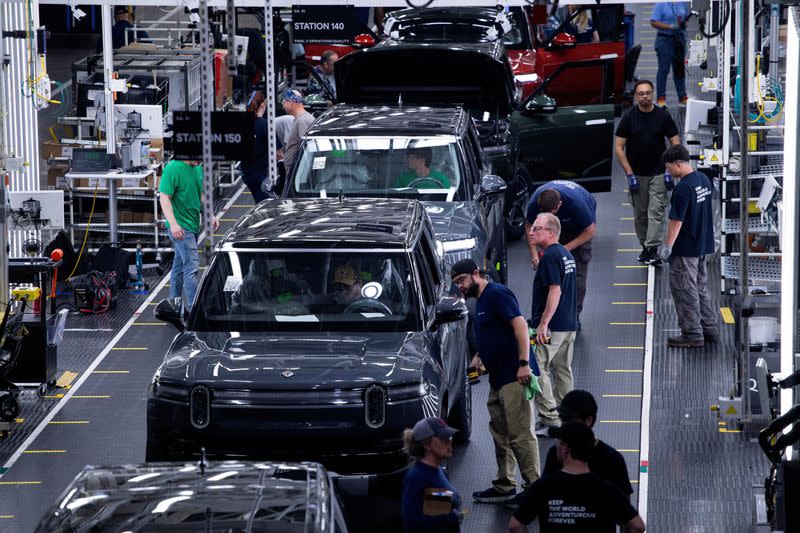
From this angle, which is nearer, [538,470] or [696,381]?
[538,470]

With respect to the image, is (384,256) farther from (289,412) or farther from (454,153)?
(454,153)

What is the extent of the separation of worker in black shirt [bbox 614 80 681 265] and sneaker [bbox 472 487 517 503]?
5764 millimetres

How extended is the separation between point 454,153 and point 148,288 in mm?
4064

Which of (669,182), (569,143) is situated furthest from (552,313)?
(569,143)

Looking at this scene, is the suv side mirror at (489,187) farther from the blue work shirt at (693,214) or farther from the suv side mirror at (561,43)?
the suv side mirror at (561,43)

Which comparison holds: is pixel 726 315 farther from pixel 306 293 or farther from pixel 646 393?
pixel 306 293

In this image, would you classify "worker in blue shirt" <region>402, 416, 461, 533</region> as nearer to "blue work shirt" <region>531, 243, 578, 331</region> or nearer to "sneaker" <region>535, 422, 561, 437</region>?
"blue work shirt" <region>531, 243, 578, 331</region>

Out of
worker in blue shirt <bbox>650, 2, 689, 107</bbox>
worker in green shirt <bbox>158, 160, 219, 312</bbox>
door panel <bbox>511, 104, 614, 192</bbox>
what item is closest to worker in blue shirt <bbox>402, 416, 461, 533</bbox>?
worker in green shirt <bbox>158, 160, 219, 312</bbox>

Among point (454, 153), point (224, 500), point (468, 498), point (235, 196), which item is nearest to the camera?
point (224, 500)

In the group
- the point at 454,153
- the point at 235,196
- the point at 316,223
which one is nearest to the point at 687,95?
the point at 235,196

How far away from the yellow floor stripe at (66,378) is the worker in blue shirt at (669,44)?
11.9 m

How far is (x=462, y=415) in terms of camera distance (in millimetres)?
10398

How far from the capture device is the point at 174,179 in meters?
13.6

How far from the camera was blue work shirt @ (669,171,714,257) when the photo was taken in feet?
40.3
